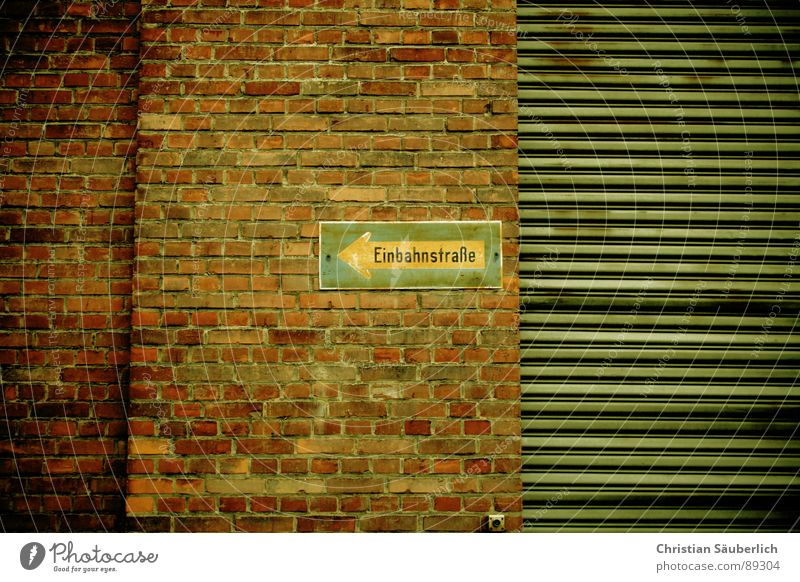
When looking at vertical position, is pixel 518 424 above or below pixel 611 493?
above

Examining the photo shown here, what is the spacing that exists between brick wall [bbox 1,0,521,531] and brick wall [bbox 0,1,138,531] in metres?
0.02

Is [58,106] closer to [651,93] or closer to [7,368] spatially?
[7,368]

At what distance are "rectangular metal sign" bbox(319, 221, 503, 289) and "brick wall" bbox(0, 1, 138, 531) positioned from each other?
37.7 inches

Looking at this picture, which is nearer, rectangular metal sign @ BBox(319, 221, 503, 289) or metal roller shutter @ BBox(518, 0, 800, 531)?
rectangular metal sign @ BBox(319, 221, 503, 289)

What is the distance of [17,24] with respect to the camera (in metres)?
2.72

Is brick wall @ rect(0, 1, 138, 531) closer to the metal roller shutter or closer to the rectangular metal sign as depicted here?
the rectangular metal sign

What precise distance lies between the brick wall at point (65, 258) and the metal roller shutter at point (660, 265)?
1.86m

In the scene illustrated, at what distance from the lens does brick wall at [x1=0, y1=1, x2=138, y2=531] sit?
256cm

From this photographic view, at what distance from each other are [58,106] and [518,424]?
2.54 meters

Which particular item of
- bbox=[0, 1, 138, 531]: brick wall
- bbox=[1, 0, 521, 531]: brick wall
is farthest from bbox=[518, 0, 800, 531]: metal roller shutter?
bbox=[0, 1, 138, 531]: brick wall
